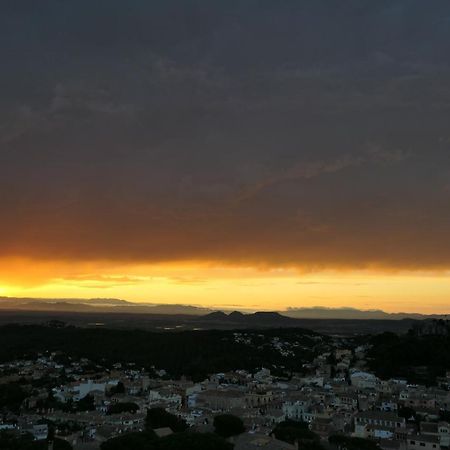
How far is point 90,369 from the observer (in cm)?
6944

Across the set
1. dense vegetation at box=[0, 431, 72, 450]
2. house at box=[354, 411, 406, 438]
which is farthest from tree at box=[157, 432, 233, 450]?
house at box=[354, 411, 406, 438]

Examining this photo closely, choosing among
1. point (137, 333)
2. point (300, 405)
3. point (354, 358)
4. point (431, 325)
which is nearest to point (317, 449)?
point (300, 405)

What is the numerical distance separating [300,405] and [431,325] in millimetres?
46947

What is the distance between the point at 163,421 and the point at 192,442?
10.6 metres

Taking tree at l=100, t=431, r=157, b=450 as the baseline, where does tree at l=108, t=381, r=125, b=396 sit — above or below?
below

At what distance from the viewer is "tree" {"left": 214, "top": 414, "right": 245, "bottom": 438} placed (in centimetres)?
3212

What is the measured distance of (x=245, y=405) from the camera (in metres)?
44.8

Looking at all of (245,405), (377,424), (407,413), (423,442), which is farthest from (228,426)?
(407,413)

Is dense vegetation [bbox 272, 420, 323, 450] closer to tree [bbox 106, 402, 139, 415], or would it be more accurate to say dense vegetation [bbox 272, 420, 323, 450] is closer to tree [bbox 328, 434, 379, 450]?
tree [bbox 328, 434, 379, 450]

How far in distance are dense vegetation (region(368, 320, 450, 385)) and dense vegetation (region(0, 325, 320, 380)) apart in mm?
12494

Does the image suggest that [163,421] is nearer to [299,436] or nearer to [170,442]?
[299,436]

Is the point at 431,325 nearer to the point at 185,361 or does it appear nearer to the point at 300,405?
the point at 185,361

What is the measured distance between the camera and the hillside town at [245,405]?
32.9 m

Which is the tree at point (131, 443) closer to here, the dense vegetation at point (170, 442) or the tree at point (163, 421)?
the dense vegetation at point (170, 442)
